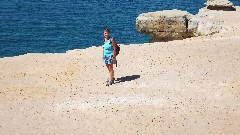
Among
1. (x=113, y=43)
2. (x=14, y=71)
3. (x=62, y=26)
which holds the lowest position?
(x=62, y=26)

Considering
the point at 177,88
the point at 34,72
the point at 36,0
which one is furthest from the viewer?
the point at 36,0

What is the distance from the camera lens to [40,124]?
32.3ft

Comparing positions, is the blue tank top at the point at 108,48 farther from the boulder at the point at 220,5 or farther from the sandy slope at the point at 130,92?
the boulder at the point at 220,5

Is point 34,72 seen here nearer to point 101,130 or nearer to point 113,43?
point 113,43

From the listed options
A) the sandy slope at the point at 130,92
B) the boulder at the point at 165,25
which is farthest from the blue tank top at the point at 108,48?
the boulder at the point at 165,25

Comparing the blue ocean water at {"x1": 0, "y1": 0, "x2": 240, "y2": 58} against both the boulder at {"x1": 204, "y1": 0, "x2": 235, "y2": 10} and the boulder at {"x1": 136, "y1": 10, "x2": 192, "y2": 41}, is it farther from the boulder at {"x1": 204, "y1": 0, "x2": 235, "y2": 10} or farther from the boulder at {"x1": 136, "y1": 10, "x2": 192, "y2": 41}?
the boulder at {"x1": 136, "y1": 10, "x2": 192, "y2": 41}

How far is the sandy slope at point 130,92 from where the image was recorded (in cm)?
955

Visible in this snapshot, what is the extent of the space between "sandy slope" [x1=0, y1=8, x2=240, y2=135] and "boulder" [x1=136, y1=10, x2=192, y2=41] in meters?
6.51

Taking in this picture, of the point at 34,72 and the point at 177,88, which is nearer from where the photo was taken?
the point at 177,88

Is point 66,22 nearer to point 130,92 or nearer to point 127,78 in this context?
point 127,78

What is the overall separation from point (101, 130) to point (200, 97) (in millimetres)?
3722

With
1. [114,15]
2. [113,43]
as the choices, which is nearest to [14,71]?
[113,43]

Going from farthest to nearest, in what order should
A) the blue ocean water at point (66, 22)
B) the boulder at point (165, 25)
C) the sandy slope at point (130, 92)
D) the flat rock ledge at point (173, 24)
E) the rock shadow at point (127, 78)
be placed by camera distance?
the blue ocean water at point (66, 22) < the boulder at point (165, 25) < the flat rock ledge at point (173, 24) < the rock shadow at point (127, 78) < the sandy slope at point (130, 92)

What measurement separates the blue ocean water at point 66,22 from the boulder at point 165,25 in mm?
9551
